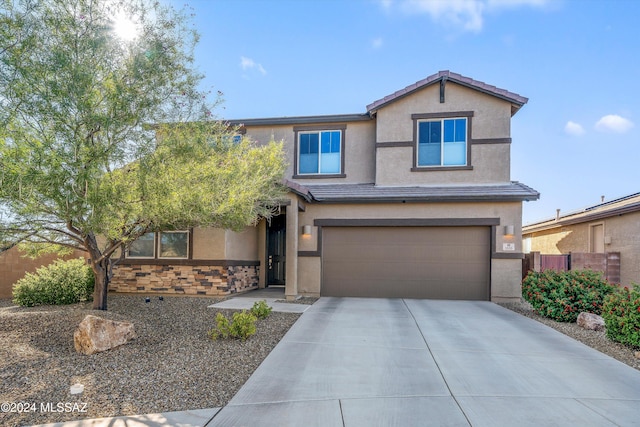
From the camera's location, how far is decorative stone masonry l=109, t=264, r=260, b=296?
10.6 metres

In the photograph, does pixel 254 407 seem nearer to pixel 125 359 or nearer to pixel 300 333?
pixel 125 359

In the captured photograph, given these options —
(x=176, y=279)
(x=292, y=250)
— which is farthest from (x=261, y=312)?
(x=176, y=279)

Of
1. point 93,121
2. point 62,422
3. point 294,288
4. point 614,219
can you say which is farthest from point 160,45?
point 614,219

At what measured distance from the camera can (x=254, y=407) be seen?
3869mm

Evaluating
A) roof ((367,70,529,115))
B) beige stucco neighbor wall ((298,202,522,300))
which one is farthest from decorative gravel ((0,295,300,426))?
roof ((367,70,529,115))

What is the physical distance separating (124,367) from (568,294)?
8.96m

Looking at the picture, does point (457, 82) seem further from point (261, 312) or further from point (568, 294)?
point (261, 312)

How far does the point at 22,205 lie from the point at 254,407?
421 cm

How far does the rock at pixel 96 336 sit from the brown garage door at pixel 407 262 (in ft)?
21.7

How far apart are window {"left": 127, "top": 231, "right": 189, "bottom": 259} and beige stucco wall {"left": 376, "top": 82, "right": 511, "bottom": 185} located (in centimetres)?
632

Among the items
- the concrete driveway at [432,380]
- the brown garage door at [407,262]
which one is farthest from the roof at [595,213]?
the concrete driveway at [432,380]

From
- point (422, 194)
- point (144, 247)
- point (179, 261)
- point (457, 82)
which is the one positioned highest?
point (457, 82)

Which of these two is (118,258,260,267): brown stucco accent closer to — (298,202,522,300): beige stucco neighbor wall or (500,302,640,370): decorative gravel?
(298,202,522,300): beige stucco neighbor wall

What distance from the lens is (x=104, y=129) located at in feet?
17.8
